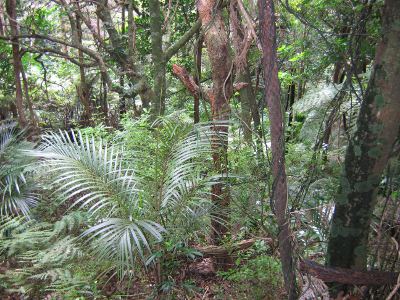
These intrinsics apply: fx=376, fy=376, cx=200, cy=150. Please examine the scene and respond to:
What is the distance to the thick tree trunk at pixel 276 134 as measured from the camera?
Answer: 6.84 feet

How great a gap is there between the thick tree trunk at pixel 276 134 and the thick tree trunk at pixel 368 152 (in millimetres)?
281

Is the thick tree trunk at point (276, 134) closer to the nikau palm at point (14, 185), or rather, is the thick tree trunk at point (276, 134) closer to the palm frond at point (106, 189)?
the palm frond at point (106, 189)

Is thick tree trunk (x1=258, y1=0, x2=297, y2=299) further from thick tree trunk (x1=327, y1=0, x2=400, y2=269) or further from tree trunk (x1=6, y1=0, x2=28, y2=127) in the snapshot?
tree trunk (x1=6, y1=0, x2=28, y2=127)

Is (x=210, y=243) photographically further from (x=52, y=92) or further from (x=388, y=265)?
(x=52, y=92)

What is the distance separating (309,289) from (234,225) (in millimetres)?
1704

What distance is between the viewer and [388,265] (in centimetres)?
213

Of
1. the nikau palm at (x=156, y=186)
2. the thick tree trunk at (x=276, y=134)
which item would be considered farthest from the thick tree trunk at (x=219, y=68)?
the thick tree trunk at (x=276, y=134)

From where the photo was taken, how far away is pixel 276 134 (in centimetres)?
218

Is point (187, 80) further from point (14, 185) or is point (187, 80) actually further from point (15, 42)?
point (15, 42)

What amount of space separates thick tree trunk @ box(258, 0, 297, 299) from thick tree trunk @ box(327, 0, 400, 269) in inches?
11.1

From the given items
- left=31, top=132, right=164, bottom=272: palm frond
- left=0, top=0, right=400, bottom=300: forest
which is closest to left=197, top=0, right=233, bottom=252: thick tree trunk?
left=0, top=0, right=400, bottom=300: forest

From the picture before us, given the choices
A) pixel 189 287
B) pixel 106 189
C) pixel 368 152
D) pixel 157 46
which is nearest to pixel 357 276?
pixel 368 152

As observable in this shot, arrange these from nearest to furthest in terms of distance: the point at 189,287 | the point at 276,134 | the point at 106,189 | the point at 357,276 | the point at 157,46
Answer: the point at 357,276 < the point at 276,134 < the point at 189,287 < the point at 106,189 < the point at 157,46

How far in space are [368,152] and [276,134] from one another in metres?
0.54
